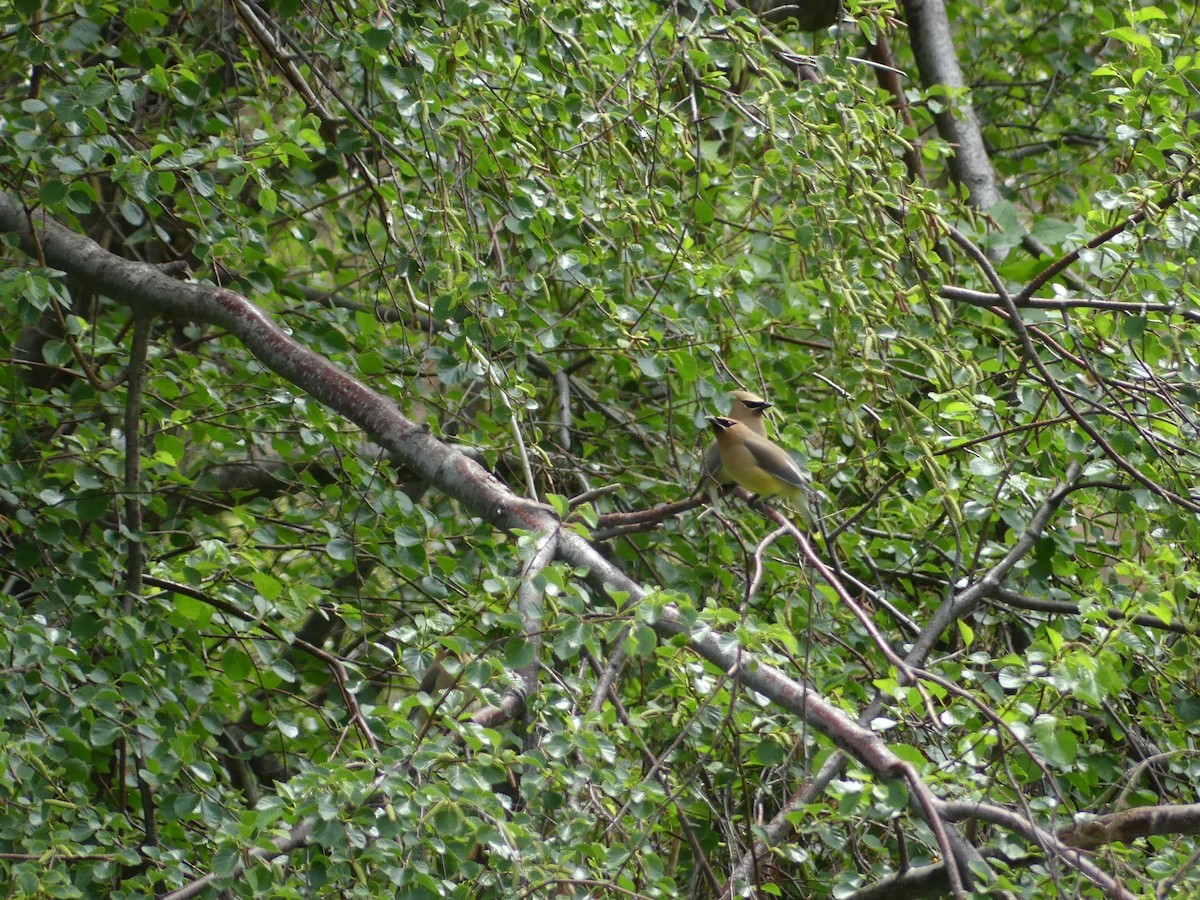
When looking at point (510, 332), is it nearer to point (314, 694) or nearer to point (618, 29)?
point (618, 29)

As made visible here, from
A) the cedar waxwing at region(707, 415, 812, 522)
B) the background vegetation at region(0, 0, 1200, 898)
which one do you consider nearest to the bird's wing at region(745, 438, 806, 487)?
the cedar waxwing at region(707, 415, 812, 522)

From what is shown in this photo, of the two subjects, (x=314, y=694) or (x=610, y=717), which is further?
(x=314, y=694)

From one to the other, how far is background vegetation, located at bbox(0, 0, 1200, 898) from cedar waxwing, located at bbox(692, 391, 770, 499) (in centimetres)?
7

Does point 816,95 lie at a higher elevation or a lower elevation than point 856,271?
higher

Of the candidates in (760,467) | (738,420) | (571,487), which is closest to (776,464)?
(760,467)

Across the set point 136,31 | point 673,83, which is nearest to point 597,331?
point 673,83

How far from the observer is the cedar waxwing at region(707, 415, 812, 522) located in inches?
107

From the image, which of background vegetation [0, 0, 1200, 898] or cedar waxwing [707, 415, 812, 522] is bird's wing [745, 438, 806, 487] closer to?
cedar waxwing [707, 415, 812, 522]

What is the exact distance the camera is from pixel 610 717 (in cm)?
228

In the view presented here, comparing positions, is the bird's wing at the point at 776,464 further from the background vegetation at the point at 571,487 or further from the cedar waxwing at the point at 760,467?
the background vegetation at the point at 571,487

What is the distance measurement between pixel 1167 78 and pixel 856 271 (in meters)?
0.88

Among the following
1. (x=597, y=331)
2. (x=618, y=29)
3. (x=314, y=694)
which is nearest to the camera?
(x=618, y=29)

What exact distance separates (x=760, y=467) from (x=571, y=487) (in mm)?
1318

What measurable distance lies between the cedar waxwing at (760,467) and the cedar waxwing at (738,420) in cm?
2
